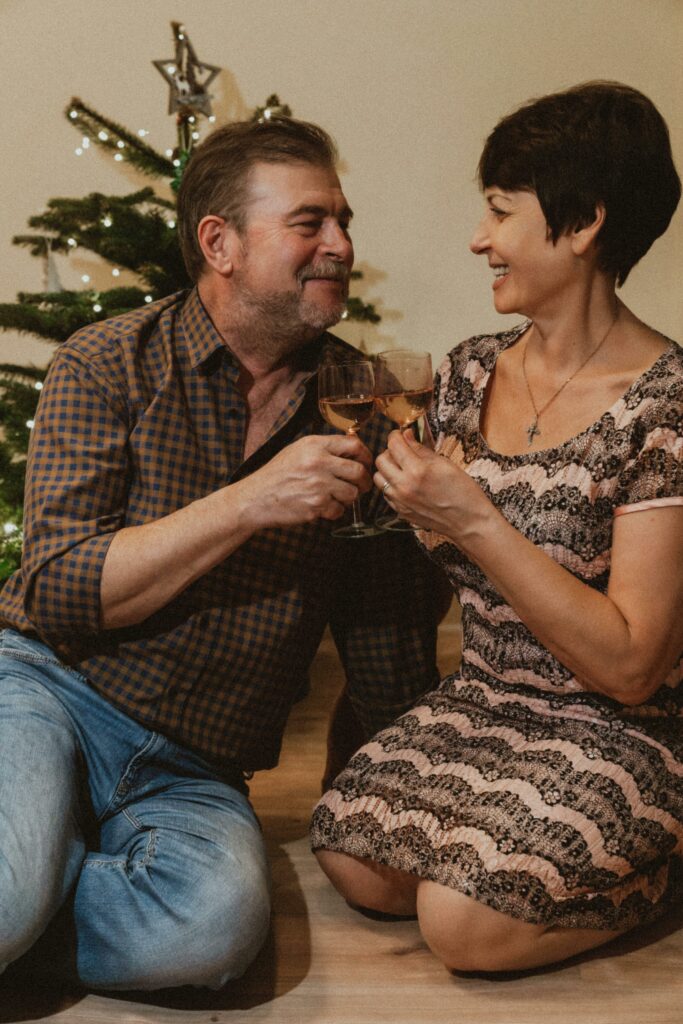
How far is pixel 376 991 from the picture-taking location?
160 centimetres

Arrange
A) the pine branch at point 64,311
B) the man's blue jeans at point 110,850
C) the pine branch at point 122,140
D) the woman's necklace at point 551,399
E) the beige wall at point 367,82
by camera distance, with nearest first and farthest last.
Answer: the man's blue jeans at point 110,850, the woman's necklace at point 551,399, the pine branch at point 64,311, the pine branch at point 122,140, the beige wall at point 367,82

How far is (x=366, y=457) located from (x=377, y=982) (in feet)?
2.64

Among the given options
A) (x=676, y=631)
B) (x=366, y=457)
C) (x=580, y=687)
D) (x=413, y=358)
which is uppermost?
(x=413, y=358)

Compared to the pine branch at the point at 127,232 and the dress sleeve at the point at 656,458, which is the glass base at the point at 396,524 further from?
the pine branch at the point at 127,232

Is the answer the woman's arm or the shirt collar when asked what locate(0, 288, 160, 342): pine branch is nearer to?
the shirt collar

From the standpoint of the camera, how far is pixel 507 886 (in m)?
1.53

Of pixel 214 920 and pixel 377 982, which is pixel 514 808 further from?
pixel 214 920

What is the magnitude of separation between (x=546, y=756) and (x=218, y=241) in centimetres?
105

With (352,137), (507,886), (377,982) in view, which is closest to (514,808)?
(507,886)

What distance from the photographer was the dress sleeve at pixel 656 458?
1.57 meters

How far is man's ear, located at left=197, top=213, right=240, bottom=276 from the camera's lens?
1874 millimetres

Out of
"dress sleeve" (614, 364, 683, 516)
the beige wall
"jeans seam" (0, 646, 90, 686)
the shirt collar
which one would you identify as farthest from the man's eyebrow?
the beige wall

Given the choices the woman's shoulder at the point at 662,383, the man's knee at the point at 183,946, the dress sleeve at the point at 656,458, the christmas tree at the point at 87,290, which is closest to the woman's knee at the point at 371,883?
the man's knee at the point at 183,946

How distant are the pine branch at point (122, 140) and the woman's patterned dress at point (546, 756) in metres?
1.45
